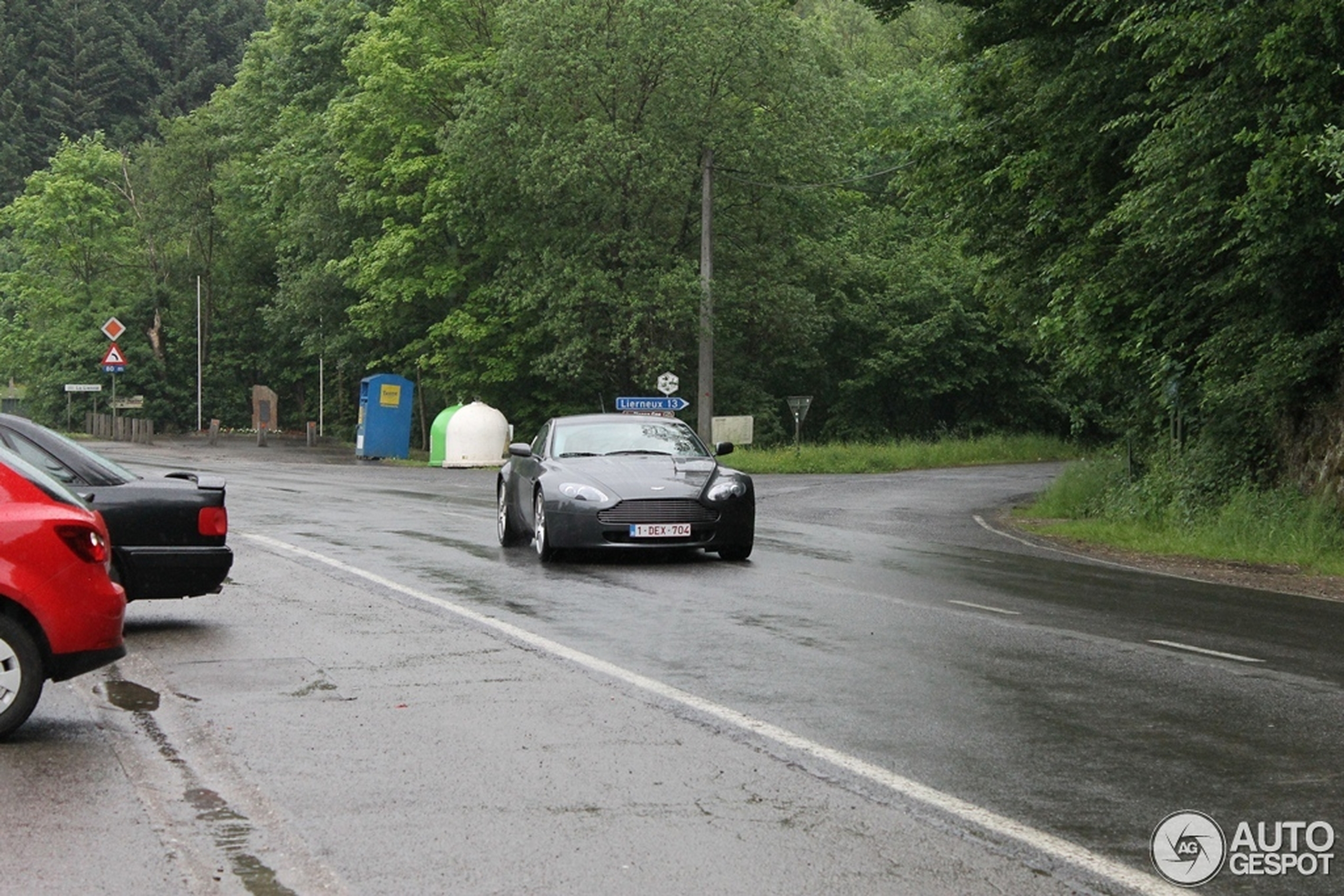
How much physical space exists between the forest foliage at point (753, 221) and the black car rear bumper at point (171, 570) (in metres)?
10.1

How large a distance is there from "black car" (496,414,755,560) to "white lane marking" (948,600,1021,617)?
3.19 metres

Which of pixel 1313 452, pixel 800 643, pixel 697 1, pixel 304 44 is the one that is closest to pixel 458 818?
pixel 800 643

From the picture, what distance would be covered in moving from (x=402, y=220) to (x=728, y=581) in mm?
38944

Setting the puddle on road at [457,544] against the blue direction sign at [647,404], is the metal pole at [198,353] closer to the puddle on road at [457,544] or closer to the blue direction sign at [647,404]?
the blue direction sign at [647,404]

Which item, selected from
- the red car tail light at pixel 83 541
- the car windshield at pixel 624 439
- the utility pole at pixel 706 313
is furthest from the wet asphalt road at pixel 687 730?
the utility pole at pixel 706 313

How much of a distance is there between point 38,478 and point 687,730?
3.24 metres

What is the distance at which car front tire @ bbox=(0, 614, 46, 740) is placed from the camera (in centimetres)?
713

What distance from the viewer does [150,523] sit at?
10867mm

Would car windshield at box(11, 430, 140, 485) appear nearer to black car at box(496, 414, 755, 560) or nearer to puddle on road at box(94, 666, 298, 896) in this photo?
puddle on road at box(94, 666, 298, 896)

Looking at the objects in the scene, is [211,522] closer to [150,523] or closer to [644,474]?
[150,523]

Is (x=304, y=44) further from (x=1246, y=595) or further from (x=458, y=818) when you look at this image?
(x=458, y=818)

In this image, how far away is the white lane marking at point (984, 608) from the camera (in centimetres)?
1208

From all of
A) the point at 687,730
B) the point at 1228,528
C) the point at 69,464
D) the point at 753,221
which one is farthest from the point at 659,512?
the point at 753,221

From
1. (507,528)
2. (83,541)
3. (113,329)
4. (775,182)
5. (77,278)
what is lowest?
(507,528)
